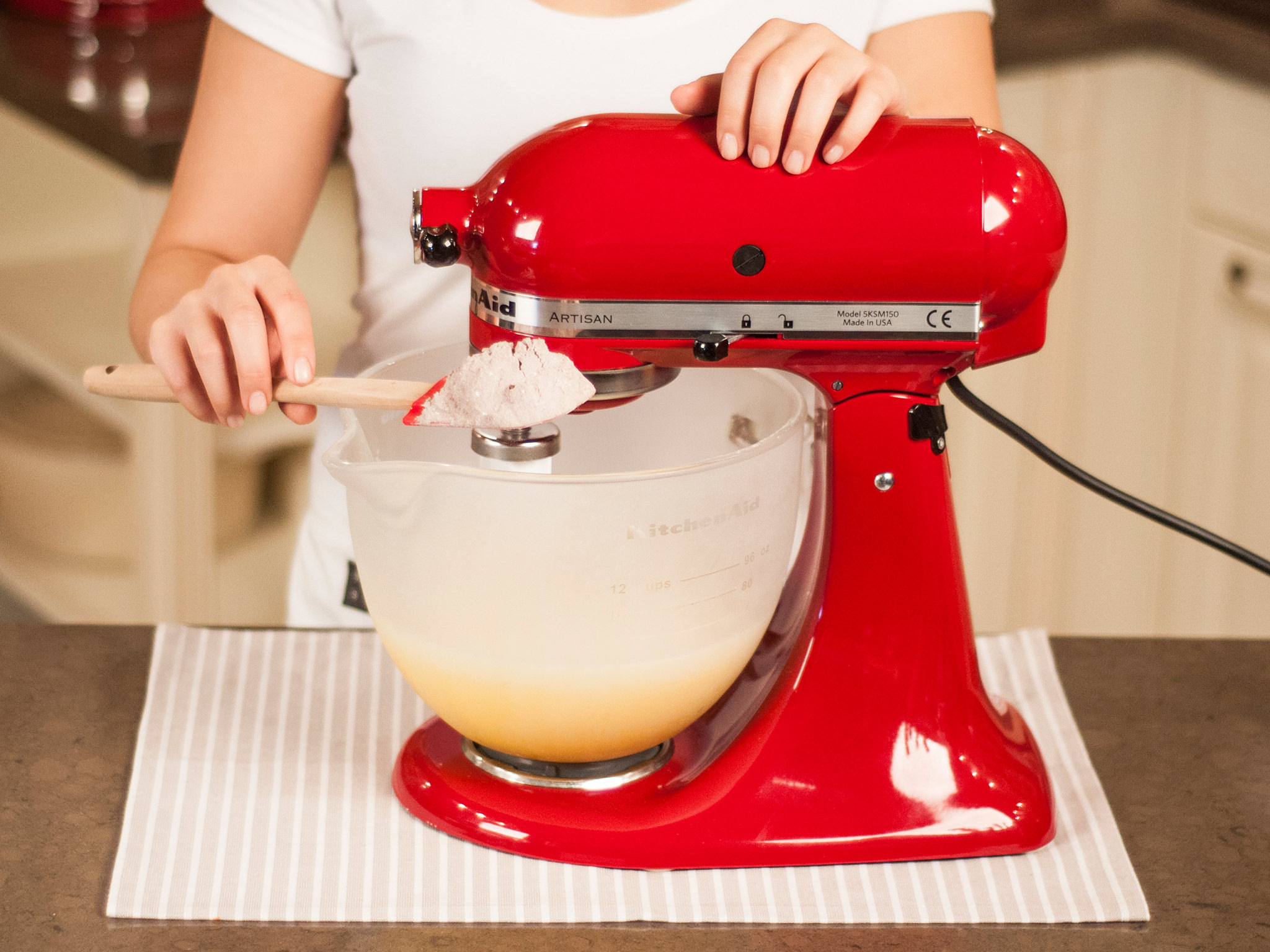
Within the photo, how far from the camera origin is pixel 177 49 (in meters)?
Result: 1.91

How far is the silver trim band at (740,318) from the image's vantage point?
0.60m

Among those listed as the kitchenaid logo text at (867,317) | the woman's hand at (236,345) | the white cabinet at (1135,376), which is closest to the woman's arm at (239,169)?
the woman's hand at (236,345)

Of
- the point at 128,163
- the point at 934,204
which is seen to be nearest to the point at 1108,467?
the point at 128,163

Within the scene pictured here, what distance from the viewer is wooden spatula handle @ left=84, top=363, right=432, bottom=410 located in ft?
2.01

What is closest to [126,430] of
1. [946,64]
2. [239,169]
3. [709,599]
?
[239,169]

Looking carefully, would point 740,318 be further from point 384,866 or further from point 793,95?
point 384,866

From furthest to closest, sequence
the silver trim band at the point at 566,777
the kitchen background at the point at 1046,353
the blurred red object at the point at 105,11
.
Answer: the blurred red object at the point at 105,11 < the kitchen background at the point at 1046,353 < the silver trim band at the point at 566,777

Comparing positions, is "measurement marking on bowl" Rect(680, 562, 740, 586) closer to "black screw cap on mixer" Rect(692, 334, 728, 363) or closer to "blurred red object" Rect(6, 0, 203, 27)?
"black screw cap on mixer" Rect(692, 334, 728, 363)

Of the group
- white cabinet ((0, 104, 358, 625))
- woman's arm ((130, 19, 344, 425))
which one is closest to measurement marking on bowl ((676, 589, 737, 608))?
woman's arm ((130, 19, 344, 425))

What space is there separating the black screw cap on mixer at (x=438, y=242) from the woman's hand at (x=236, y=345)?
73mm

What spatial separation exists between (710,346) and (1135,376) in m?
1.53

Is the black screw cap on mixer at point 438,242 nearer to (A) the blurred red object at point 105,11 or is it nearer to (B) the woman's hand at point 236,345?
(B) the woman's hand at point 236,345

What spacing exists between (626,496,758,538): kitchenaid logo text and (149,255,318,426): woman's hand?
17 cm

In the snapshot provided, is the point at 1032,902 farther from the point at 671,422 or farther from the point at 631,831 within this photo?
the point at 671,422
